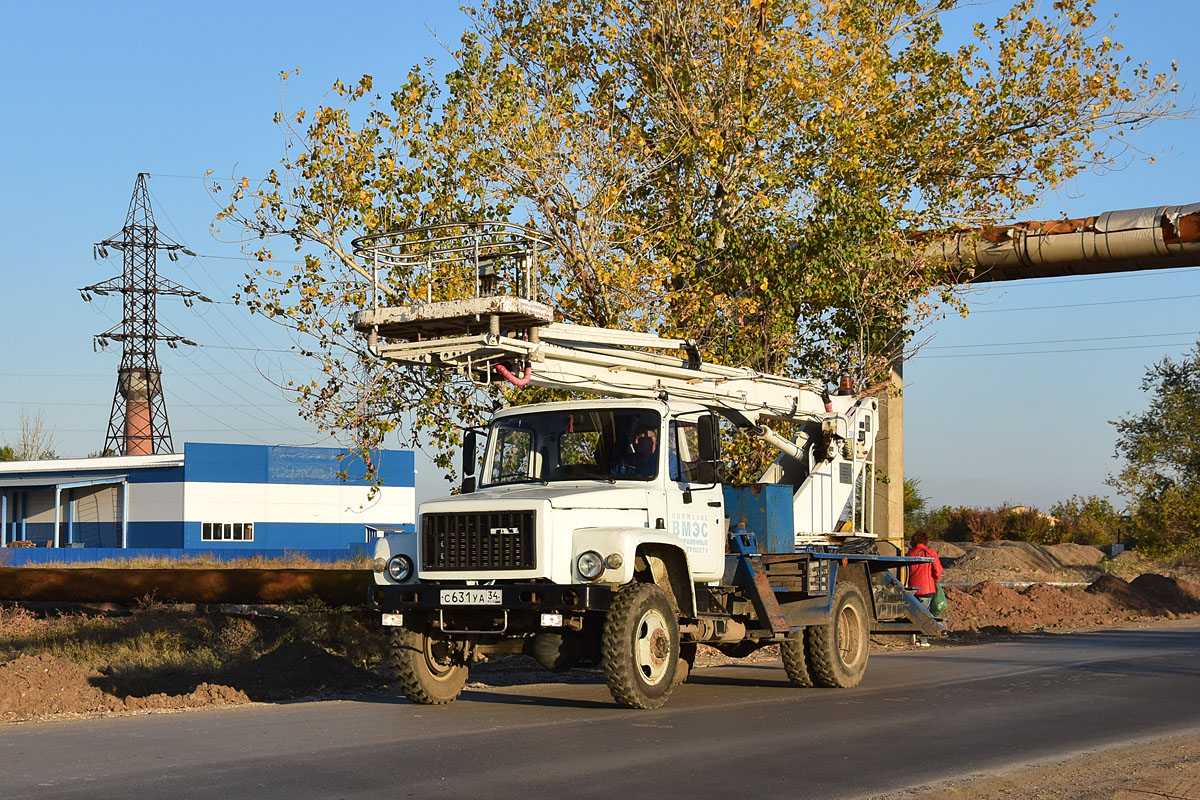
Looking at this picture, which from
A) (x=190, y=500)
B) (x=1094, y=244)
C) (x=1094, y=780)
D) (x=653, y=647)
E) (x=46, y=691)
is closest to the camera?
(x=1094, y=780)

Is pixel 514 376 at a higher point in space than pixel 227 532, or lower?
higher

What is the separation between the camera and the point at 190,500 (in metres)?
Answer: 63.3

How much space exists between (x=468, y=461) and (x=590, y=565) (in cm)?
260

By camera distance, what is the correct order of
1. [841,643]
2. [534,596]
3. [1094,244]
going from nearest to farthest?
[534,596] < [841,643] < [1094,244]

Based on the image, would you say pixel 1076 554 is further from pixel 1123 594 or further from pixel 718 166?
pixel 718 166

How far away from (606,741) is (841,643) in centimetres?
555

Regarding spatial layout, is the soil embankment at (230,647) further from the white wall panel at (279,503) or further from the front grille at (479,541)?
the white wall panel at (279,503)

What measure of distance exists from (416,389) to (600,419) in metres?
6.69

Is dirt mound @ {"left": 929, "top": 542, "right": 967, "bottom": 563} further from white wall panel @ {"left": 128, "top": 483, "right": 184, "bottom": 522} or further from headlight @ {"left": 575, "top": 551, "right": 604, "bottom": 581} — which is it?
headlight @ {"left": 575, "top": 551, "right": 604, "bottom": 581}

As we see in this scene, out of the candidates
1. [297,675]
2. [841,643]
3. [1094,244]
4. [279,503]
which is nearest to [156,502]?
[279,503]

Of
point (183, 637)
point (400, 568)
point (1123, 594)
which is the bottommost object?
point (1123, 594)

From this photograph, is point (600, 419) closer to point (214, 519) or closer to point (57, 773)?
point (57, 773)

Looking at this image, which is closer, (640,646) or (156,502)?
(640,646)

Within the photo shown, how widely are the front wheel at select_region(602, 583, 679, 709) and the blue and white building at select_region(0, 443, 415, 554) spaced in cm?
5012
